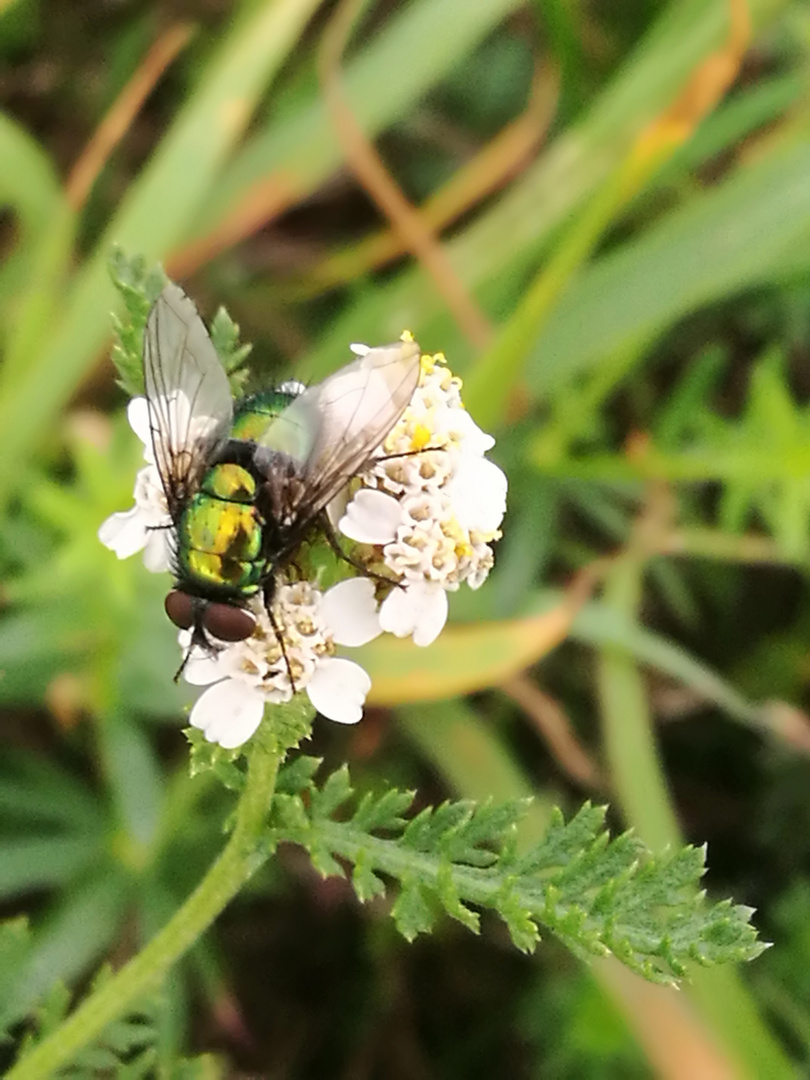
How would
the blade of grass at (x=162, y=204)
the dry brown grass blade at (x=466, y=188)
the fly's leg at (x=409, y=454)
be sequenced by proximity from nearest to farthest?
the fly's leg at (x=409, y=454) → the blade of grass at (x=162, y=204) → the dry brown grass blade at (x=466, y=188)

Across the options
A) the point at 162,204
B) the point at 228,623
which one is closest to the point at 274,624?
the point at 228,623

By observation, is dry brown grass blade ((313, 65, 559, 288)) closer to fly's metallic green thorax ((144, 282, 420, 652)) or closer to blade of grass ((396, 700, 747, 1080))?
blade of grass ((396, 700, 747, 1080))

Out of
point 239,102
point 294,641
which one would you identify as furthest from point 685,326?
point 294,641

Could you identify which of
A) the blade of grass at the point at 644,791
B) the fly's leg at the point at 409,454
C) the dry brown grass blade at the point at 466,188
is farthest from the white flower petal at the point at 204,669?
the dry brown grass blade at the point at 466,188

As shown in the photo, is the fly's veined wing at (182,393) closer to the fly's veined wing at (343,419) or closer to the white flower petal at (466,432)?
the fly's veined wing at (343,419)

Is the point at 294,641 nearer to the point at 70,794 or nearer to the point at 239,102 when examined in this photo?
the point at 70,794
